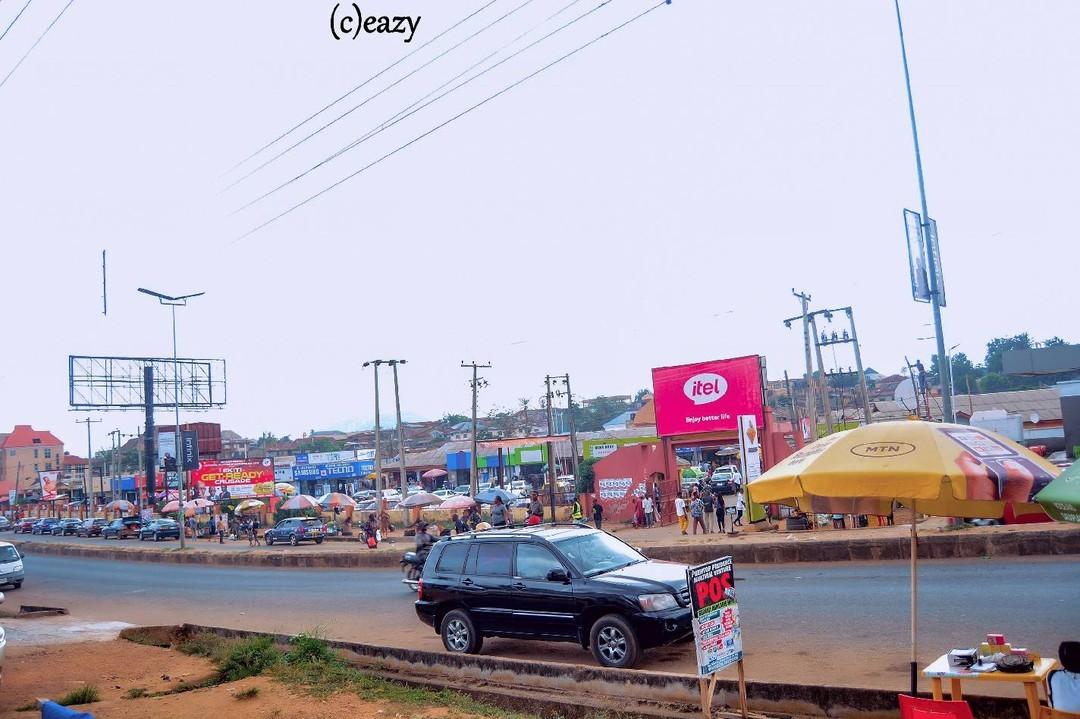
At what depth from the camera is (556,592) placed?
34.8 feet

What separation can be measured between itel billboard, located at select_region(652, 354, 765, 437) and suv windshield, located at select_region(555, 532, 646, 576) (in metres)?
21.0

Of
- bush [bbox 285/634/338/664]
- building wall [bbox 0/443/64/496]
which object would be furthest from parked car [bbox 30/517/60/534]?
building wall [bbox 0/443/64/496]

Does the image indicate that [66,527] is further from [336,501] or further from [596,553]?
[596,553]

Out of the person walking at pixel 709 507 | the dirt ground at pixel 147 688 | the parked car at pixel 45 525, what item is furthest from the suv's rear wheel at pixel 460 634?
the parked car at pixel 45 525

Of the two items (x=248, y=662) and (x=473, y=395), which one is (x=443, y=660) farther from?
(x=473, y=395)

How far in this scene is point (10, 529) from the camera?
8288 cm

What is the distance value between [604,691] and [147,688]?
599cm

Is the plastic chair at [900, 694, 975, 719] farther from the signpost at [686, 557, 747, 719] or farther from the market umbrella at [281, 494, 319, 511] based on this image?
the market umbrella at [281, 494, 319, 511]

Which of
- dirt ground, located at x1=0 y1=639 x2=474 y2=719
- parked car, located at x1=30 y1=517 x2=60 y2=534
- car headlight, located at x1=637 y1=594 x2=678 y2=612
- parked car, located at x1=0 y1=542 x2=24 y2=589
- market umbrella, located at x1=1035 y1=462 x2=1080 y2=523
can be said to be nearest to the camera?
market umbrella, located at x1=1035 y1=462 x2=1080 y2=523

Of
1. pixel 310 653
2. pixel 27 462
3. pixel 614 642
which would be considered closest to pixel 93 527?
pixel 310 653

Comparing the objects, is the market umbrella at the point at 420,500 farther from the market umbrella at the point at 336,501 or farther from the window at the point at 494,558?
the window at the point at 494,558

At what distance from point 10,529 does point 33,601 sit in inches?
2693

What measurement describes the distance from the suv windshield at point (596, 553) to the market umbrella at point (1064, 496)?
5.64m

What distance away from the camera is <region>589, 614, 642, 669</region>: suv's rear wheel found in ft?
32.1
